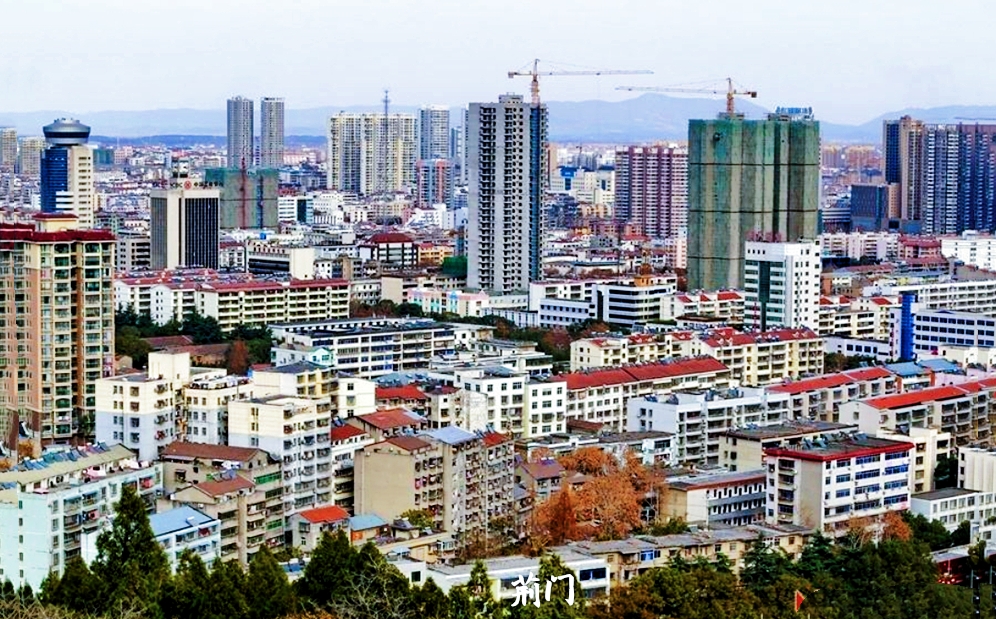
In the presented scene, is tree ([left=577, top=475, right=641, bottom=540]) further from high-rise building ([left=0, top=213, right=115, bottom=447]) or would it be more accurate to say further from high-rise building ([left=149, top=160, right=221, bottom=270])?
high-rise building ([left=149, top=160, right=221, bottom=270])

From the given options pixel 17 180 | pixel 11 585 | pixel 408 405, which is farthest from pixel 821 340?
pixel 17 180

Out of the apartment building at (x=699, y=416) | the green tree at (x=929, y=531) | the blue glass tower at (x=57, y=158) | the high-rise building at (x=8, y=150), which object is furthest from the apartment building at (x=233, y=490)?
the high-rise building at (x=8, y=150)

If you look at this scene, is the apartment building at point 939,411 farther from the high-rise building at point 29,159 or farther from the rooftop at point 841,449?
the high-rise building at point 29,159

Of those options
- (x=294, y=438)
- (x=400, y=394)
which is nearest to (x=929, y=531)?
(x=294, y=438)

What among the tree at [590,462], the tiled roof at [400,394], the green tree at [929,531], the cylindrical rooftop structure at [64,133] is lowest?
the green tree at [929,531]

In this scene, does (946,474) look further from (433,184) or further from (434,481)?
(433,184)

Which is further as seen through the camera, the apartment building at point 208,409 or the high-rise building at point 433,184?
the high-rise building at point 433,184
